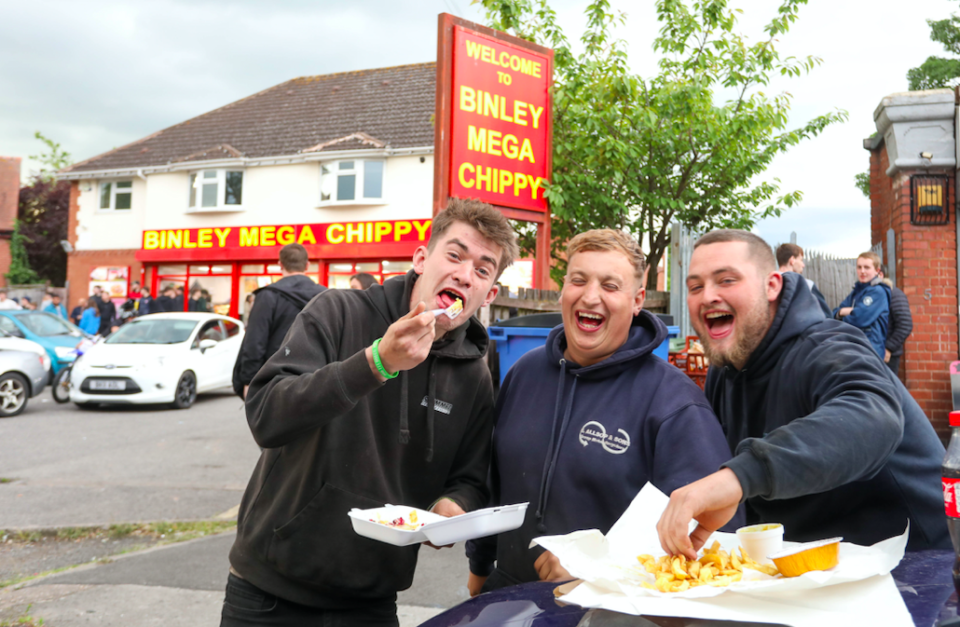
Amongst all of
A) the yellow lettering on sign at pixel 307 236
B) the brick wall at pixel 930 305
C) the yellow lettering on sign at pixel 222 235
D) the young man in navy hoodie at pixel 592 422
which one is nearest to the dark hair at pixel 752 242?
the young man in navy hoodie at pixel 592 422

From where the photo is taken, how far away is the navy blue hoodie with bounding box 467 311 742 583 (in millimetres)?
2223

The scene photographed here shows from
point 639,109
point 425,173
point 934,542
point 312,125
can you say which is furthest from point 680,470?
point 312,125

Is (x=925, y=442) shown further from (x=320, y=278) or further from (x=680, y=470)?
(x=320, y=278)

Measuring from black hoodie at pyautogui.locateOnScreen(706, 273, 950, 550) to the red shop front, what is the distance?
20.4m

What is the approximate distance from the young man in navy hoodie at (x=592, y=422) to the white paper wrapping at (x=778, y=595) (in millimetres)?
639

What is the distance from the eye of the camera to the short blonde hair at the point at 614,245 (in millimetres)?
2688

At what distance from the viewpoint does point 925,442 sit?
206 cm

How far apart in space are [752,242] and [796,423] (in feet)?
3.17

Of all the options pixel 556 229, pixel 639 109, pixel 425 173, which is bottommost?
pixel 556 229

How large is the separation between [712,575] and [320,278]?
944 inches

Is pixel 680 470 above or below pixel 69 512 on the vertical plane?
above

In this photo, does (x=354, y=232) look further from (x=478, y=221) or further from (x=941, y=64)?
(x=478, y=221)

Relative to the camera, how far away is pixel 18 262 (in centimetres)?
3531

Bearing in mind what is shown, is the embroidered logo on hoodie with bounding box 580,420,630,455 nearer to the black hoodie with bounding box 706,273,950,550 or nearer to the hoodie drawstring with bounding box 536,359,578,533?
the hoodie drawstring with bounding box 536,359,578,533
